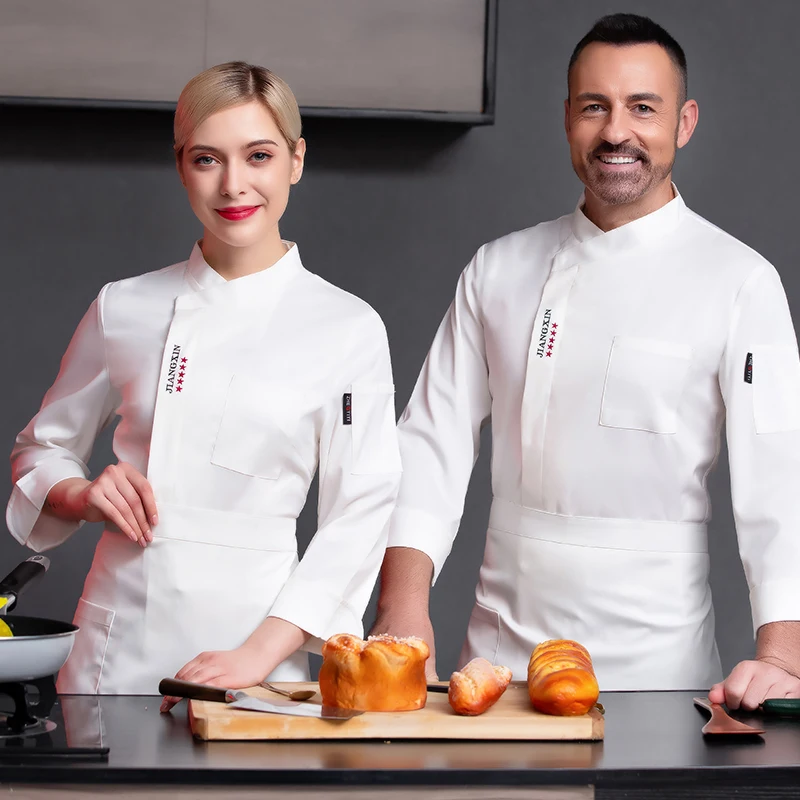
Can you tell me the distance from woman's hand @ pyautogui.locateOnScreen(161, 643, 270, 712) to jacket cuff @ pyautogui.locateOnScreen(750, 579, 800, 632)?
2.08 feet

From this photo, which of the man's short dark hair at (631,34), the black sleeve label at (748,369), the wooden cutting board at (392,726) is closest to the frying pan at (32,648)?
the wooden cutting board at (392,726)

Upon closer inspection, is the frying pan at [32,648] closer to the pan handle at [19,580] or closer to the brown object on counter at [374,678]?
the pan handle at [19,580]

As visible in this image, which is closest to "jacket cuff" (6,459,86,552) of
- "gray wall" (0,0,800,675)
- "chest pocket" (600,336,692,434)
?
"chest pocket" (600,336,692,434)

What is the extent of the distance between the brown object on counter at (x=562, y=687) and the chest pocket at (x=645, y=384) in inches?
22.0

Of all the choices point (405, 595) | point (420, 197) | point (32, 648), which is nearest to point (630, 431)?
point (405, 595)

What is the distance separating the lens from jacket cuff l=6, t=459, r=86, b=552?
150cm

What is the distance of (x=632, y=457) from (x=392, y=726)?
2.27 feet

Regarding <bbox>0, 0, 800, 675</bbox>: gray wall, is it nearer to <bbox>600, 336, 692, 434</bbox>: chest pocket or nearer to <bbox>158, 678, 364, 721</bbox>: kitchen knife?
<bbox>600, 336, 692, 434</bbox>: chest pocket

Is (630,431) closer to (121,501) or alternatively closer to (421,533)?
(421,533)

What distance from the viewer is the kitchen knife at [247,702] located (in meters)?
1.10

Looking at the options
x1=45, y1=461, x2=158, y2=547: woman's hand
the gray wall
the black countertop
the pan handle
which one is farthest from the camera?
the gray wall

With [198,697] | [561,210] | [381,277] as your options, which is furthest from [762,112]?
[198,697]

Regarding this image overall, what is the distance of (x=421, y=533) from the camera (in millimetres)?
1694

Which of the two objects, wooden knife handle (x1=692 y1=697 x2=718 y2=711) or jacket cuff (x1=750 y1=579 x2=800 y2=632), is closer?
wooden knife handle (x1=692 y1=697 x2=718 y2=711)
